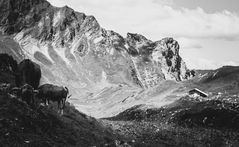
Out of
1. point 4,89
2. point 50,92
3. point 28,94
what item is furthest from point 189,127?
point 4,89

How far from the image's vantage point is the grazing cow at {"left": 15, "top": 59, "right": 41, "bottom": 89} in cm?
3016

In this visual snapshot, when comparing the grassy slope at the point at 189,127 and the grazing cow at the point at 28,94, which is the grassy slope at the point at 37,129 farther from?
the grassy slope at the point at 189,127

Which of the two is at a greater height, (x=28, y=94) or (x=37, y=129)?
(x=28, y=94)

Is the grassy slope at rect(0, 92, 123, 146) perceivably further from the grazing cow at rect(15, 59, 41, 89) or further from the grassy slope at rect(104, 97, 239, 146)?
the grassy slope at rect(104, 97, 239, 146)

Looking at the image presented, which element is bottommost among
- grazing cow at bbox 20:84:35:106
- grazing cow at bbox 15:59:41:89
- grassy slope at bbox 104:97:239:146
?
grassy slope at bbox 104:97:239:146

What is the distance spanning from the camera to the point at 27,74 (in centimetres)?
3053

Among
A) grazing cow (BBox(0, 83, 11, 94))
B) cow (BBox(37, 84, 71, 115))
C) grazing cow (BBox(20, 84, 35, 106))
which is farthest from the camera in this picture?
cow (BBox(37, 84, 71, 115))

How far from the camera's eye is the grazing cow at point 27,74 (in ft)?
98.9

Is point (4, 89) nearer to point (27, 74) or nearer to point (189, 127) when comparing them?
point (27, 74)

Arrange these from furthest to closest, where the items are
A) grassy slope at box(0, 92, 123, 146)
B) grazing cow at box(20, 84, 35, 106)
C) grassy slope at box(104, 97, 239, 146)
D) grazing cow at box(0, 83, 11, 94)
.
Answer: grassy slope at box(104, 97, 239, 146) < grazing cow at box(20, 84, 35, 106) < grazing cow at box(0, 83, 11, 94) < grassy slope at box(0, 92, 123, 146)

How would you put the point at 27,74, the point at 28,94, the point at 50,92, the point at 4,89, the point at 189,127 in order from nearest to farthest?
the point at 28,94
the point at 4,89
the point at 50,92
the point at 27,74
the point at 189,127

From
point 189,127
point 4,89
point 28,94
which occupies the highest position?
point 4,89

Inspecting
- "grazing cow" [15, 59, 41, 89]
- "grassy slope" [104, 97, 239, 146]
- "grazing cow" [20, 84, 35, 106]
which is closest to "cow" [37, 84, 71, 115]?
"grazing cow" [15, 59, 41, 89]

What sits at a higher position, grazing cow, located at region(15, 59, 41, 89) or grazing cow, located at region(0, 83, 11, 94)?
grazing cow, located at region(15, 59, 41, 89)
